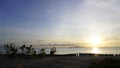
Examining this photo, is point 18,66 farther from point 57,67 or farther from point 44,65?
point 57,67

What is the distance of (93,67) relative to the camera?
19406 millimetres

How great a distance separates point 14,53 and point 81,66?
12582mm

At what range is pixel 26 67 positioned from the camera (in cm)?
1939

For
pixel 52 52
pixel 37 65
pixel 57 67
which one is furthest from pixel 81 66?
pixel 52 52

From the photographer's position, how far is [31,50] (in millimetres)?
30422

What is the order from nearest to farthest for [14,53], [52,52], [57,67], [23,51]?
[57,67], [14,53], [23,51], [52,52]

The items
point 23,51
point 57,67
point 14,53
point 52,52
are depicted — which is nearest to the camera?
point 57,67

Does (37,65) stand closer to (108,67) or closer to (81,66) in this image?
(81,66)

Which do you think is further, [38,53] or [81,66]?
[38,53]

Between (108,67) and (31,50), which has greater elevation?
(31,50)

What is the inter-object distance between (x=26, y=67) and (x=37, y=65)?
118cm

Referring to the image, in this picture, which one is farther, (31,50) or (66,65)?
(31,50)

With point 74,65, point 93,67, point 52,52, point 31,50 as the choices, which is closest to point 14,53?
point 31,50

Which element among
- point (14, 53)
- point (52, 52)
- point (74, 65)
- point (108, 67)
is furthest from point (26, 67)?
point (52, 52)
